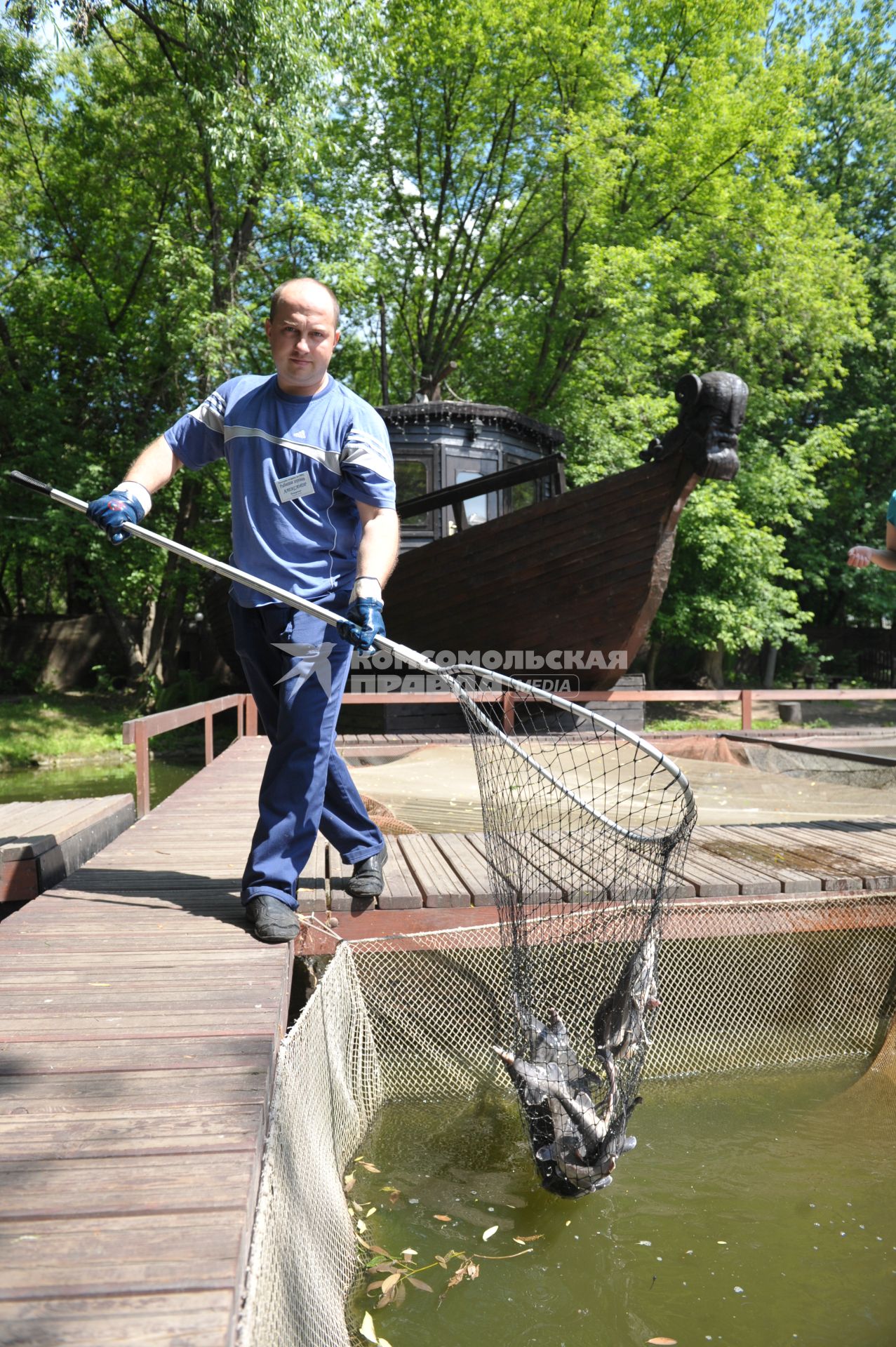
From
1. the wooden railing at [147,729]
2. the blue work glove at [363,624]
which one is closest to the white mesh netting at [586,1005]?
the blue work glove at [363,624]

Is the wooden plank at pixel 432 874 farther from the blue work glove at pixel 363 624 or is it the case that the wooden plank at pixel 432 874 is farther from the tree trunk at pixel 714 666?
the tree trunk at pixel 714 666

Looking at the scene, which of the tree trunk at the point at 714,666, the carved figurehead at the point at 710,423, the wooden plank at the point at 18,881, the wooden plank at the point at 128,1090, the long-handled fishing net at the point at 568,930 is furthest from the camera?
the tree trunk at the point at 714,666

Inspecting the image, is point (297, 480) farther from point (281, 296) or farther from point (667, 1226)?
point (667, 1226)

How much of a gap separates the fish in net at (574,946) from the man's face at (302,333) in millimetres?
964

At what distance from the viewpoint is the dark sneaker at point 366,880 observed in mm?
3232

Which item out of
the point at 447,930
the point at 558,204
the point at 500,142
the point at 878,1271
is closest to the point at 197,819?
the point at 447,930

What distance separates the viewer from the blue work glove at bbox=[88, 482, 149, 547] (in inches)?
105

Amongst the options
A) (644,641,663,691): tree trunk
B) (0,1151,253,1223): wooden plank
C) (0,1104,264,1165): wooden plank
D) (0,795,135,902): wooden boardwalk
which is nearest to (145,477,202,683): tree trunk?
(644,641,663,691): tree trunk

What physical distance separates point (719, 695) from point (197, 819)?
5.03 m

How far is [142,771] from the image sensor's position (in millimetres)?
5344

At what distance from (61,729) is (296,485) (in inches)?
595

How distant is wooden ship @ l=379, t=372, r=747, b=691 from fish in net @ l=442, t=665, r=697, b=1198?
699cm

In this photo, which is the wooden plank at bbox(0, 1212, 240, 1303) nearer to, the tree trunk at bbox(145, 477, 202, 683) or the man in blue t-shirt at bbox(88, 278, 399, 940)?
the man in blue t-shirt at bbox(88, 278, 399, 940)

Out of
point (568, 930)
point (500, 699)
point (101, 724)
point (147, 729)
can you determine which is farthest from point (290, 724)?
point (101, 724)
